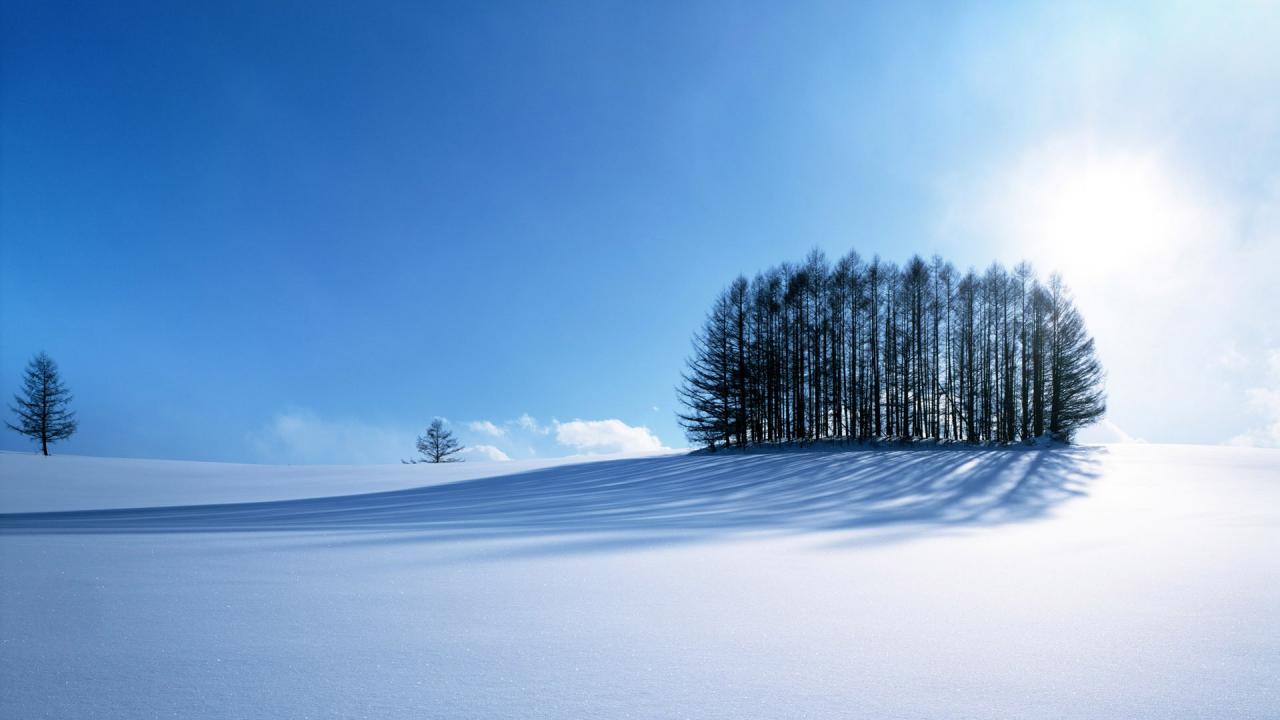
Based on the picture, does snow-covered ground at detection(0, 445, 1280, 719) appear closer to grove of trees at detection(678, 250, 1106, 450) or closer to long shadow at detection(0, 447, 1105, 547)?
long shadow at detection(0, 447, 1105, 547)

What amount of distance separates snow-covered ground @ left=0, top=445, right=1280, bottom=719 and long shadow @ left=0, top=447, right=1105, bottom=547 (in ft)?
0.42

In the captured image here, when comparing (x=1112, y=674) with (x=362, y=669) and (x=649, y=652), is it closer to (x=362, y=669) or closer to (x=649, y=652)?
(x=649, y=652)

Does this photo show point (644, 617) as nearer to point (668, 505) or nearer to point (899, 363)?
point (668, 505)

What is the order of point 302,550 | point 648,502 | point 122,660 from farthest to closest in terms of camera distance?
1. point 648,502
2. point 302,550
3. point 122,660

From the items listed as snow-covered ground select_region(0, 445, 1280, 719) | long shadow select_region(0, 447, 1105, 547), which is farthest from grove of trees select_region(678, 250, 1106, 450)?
snow-covered ground select_region(0, 445, 1280, 719)

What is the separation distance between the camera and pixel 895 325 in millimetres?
21281

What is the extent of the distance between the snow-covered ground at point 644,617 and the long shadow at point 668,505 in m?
0.13

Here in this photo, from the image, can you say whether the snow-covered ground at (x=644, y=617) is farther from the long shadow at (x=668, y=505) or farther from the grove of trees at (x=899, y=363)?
the grove of trees at (x=899, y=363)

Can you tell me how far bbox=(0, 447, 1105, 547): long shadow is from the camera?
4684 millimetres

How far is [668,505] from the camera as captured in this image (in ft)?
22.0

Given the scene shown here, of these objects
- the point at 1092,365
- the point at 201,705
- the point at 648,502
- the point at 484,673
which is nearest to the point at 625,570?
the point at 484,673

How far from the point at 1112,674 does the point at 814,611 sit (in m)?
0.87

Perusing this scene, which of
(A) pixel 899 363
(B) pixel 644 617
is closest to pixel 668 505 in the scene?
(B) pixel 644 617

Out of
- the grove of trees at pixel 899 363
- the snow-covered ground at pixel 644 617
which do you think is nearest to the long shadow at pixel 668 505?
the snow-covered ground at pixel 644 617
